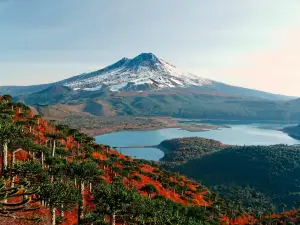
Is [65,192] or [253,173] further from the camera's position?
[253,173]

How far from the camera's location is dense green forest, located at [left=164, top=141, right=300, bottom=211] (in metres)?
110

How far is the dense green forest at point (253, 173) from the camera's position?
110m

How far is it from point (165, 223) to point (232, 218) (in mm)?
48380

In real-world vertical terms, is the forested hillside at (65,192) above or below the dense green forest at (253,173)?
above

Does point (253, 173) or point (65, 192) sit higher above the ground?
point (65, 192)

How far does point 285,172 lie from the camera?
135 m

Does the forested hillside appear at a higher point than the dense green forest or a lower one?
higher

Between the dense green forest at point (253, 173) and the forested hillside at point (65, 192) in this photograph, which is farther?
the dense green forest at point (253, 173)

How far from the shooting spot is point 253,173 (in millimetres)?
141250

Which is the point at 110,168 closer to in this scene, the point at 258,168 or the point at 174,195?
the point at 174,195

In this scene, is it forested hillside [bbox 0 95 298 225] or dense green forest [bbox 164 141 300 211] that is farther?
dense green forest [bbox 164 141 300 211]

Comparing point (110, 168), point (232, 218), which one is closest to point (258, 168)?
point (232, 218)

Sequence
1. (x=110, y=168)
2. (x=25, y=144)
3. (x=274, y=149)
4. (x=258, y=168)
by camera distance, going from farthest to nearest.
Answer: (x=274, y=149)
(x=258, y=168)
(x=110, y=168)
(x=25, y=144)

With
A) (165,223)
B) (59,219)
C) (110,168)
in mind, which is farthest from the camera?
(110,168)
